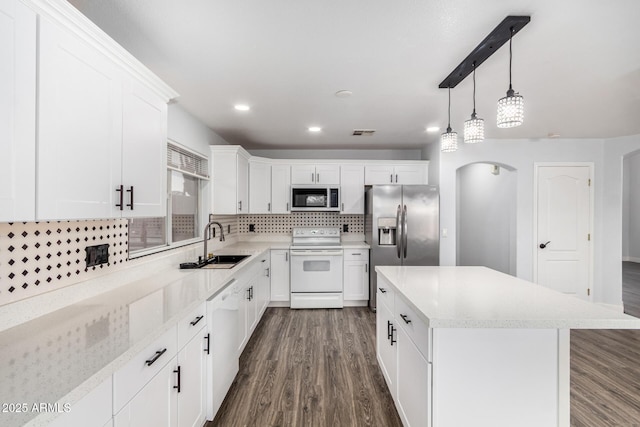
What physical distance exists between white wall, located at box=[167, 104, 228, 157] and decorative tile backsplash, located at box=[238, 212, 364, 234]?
147cm

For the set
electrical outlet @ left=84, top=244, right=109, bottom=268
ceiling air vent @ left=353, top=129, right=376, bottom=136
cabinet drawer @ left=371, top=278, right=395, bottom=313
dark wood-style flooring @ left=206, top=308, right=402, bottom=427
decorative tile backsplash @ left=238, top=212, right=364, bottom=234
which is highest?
ceiling air vent @ left=353, top=129, right=376, bottom=136

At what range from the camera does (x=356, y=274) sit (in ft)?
14.1

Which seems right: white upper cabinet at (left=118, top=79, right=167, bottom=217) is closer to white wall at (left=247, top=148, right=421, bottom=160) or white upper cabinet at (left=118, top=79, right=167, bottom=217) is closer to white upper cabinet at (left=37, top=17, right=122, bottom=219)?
white upper cabinet at (left=37, top=17, right=122, bottom=219)

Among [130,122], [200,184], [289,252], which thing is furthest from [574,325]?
[200,184]

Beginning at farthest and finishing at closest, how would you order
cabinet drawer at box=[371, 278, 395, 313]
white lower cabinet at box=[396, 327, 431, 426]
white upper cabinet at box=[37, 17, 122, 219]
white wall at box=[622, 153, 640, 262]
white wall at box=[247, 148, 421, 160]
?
white wall at box=[622, 153, 640, 262] < white wall at box=[247, 148, 421, 160] < cabinet drawer at box=[371, 278, 395, 313] < white lower cabinet at box=[396, 327, 431, 426] < white upper cabinet at box=[37, 17, 122, 219]

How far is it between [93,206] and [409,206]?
3.66 meters

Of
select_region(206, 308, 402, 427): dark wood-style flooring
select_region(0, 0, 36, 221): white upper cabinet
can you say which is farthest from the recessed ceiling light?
select_region(206, 308, 402, 427): dark wood-style flooring

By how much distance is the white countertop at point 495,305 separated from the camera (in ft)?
4.41

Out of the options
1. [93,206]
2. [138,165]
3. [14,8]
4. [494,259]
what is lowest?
[494,259]

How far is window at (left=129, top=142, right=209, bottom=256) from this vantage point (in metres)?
2.44

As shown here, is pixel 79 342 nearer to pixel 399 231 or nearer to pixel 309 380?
pixel 309 380

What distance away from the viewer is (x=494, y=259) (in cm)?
481

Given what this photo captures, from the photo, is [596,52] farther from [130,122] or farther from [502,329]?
[130,122]

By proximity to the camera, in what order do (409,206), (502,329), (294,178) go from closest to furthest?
(502,329) < (409,206) < (294,178)
